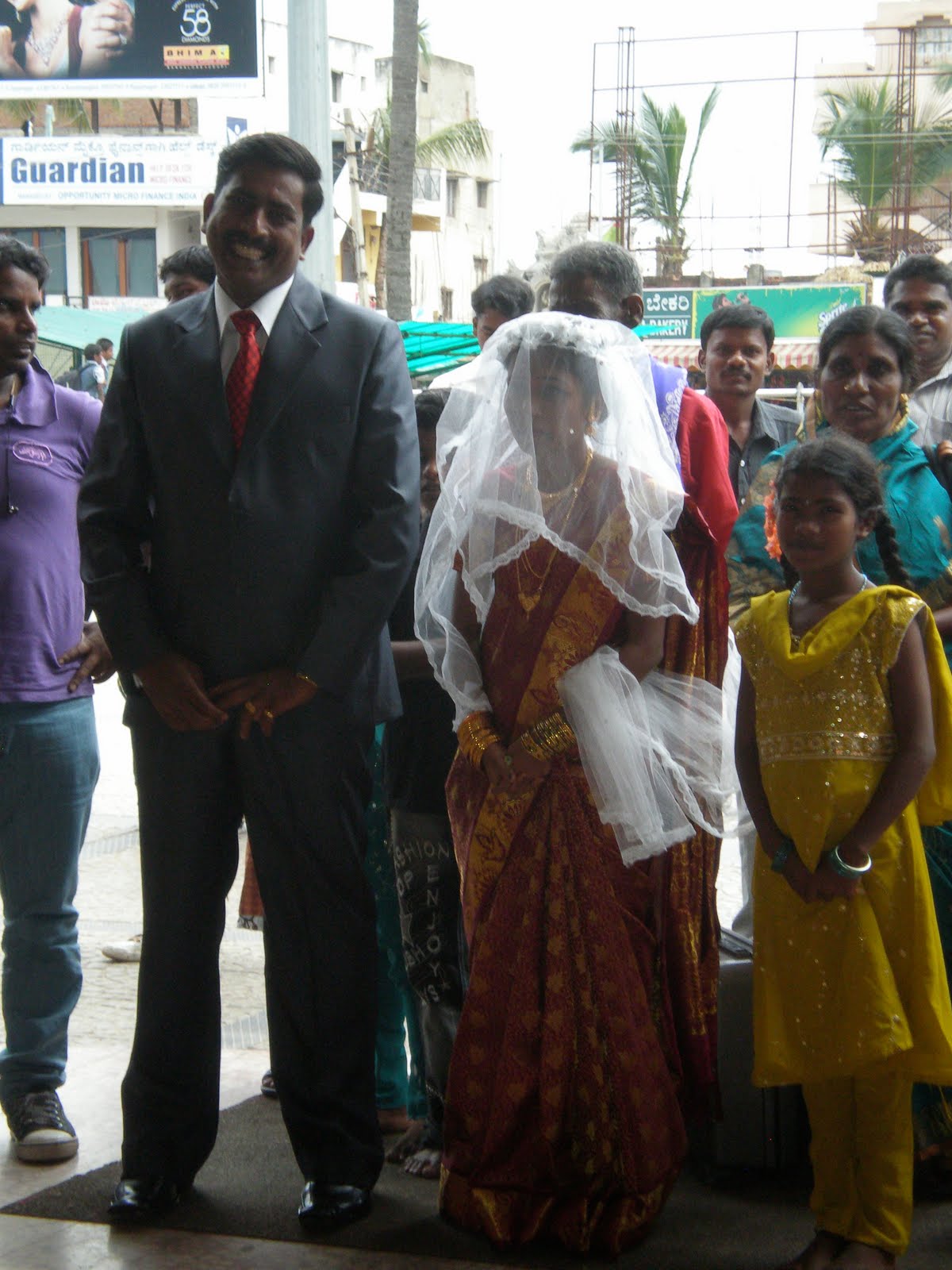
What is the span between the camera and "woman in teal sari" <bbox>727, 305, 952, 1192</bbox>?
10.6 ft

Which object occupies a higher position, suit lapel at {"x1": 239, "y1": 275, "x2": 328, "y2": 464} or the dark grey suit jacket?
suit lapel at {"x1": 239, "y1": 275, "x2": 328, "y2": 464}

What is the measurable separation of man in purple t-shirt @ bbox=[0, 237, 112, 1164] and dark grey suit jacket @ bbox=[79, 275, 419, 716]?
1.60 ft

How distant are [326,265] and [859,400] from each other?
4.92 metres

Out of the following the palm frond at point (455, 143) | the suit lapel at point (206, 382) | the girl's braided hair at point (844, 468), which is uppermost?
the palm frond at point (455, 143)

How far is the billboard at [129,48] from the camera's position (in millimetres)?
14930

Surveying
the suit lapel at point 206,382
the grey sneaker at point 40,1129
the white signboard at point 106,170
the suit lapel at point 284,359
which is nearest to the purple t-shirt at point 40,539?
the suit lapel at point 206,382

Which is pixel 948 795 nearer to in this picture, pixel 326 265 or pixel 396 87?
pixel 326 265

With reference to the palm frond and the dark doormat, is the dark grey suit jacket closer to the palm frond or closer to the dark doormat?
the dark doormat

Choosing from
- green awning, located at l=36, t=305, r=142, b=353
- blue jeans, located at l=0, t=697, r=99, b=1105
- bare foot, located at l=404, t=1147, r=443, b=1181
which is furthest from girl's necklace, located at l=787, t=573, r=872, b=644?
green awning, located at l=36, t=305, r=142, b=353

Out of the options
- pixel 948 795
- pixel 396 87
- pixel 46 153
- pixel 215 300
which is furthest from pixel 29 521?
pixel 46 153

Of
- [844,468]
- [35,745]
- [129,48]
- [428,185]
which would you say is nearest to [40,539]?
[35,745]

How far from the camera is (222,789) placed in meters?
3.19

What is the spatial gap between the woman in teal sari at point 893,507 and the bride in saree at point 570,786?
1.06 feet

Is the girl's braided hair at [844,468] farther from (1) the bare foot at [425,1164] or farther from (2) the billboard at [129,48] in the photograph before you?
(2) the billboard at [129,48]
